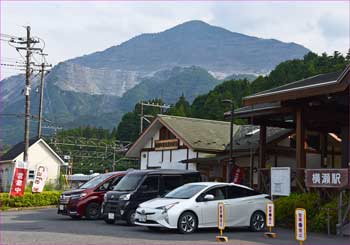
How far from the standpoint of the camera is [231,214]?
52.6 ft

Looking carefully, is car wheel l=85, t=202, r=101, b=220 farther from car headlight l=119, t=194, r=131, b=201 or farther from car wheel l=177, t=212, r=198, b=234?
car wheel l=177, t=212, r=198, b=234

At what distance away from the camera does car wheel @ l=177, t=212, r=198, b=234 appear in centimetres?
1501

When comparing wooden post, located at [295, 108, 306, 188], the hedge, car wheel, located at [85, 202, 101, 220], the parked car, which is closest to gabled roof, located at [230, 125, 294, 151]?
wooden post, located at [295, 108, 306, 188]

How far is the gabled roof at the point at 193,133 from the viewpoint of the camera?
30766 mm

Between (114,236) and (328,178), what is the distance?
7.12 metres

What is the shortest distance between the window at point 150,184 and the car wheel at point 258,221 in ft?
11.8

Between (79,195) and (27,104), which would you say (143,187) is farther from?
(27,104)

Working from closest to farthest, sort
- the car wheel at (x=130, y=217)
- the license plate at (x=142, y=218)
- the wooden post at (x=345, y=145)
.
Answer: the license plate at (x=142, y=218)
the car wheel at (x=130, y=217)
the wooden post at (x=345, y=145)

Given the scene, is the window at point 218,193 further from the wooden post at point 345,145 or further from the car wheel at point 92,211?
the wooden post at point 345,145

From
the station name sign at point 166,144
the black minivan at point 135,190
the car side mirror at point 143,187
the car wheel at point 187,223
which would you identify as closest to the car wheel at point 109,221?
the black minivan at point 135,190

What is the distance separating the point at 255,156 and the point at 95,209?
10140 millimetres

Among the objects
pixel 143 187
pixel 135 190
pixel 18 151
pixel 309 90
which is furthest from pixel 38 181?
pixel 18 151

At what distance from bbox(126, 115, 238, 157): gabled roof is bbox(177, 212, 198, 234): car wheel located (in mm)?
14790

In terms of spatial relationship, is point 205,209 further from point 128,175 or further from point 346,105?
point 346,105
